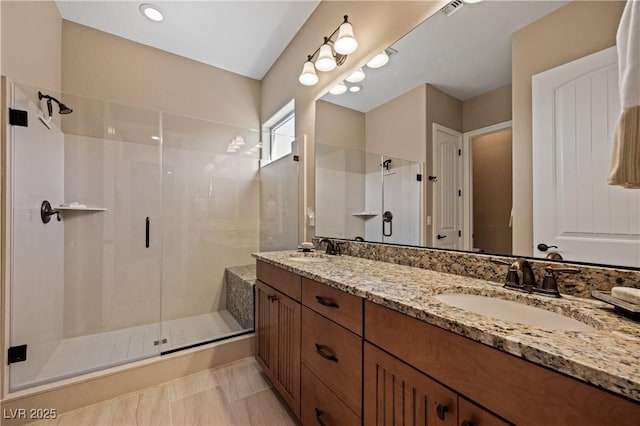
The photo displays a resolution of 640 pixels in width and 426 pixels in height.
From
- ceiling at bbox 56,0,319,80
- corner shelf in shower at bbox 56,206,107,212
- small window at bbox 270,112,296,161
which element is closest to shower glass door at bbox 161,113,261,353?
small window at bbox 270,112,296,161

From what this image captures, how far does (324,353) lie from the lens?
1048 mm

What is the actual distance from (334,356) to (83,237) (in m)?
2.54

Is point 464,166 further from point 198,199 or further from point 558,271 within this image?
point 198,199

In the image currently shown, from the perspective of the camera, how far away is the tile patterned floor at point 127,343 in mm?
1651

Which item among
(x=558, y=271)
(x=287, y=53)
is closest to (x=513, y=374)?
(x=558, y=271)

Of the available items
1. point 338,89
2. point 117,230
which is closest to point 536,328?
point 338,89

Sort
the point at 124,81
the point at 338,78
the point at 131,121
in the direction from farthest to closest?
the point at 124,81
the point at 131,121
the point at 338,78

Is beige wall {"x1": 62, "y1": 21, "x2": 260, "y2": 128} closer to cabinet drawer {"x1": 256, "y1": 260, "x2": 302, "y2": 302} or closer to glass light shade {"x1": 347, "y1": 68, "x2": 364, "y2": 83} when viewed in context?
glass light shade {"x1": 347, "y1": 68, "x2": 364, "y2": 83}

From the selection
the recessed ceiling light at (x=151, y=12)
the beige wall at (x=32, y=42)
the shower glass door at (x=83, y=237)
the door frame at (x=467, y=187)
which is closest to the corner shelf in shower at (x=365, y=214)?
the door frame at (x=467, y=187)

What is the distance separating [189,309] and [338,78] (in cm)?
260

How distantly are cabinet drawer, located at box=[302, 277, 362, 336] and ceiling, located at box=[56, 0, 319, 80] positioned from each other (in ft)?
7.58

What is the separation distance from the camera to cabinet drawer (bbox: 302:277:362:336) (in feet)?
2.98

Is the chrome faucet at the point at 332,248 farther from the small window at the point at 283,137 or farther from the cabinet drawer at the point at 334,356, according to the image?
the small window at the point at 283,137

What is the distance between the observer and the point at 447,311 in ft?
2.18
